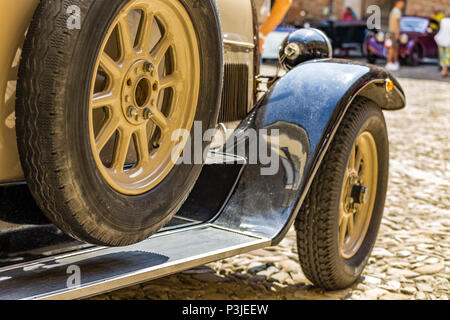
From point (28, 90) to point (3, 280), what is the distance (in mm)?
535

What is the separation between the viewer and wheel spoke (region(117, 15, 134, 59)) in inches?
72.5

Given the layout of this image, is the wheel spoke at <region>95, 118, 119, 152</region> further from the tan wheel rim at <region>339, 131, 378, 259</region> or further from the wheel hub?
the tan wheel rim at <region>339, 131, 378, 259</region>

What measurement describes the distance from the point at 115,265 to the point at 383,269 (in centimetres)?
176

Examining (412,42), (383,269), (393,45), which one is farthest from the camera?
(412,42)

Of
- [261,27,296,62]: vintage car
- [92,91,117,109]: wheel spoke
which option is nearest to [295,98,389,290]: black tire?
[92,91,117,109]: wheel spoke

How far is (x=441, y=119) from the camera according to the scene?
8484mm

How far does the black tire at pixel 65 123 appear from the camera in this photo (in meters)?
1.58

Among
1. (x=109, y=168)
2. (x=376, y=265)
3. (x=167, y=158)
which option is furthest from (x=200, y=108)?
(x=376, y=265)

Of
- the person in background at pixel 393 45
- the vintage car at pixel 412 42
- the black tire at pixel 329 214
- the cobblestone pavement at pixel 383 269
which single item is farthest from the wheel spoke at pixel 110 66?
the vintage car at pixel 412 42

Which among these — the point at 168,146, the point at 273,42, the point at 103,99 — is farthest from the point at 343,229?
the point at 273,42

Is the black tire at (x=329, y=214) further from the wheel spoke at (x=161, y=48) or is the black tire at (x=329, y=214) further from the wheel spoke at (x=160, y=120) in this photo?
the wheel spoke at (x=161, y=48)

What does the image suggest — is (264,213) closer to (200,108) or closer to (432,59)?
(200,108)

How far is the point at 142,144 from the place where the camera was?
2.01 m

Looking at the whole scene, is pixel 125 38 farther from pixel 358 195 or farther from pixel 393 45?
pixel 393 45
